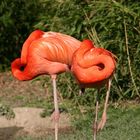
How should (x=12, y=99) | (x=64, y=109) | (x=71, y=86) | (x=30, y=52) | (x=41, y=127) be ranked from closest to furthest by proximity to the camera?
(x=30, y=52), (x=41, y=127), (x=64, y=109), (x=71, y=86), (x=12, y=99)

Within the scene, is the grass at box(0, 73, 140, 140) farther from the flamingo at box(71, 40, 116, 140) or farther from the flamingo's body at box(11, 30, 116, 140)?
the flamingo at box(71, 40, 116, 140)

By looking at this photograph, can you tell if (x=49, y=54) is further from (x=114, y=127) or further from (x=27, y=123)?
(x=27, y=123)

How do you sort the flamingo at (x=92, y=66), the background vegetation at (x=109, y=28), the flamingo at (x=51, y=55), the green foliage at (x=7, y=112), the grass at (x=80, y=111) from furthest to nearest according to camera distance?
the background vegetation at (x=109, y=28) → the green foliage at (x=7, y=112) → the grass at (x=80, y=111) → the flamingo at (x=51, y=55) → the flamingo at (x=92, y=66)

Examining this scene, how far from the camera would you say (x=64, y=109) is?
7.87 meters

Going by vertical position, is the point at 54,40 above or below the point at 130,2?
above

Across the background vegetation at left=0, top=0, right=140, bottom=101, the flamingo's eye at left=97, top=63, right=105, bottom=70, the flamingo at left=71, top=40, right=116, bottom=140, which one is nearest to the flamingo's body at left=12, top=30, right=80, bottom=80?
the flamingo at left=71, top=40, right=116, bottom=140

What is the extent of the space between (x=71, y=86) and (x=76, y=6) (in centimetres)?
118

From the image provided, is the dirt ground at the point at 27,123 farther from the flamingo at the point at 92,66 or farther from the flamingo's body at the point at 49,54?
the flamingo at the point at 92,66

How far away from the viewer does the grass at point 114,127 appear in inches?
256

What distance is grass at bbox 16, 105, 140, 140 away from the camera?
21.4 feet

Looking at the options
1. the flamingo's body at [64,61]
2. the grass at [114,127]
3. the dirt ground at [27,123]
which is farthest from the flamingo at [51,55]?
the dirt ground at [27,123]

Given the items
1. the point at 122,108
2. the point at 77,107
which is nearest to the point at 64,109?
the point at 77,107

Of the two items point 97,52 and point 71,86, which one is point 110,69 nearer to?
point 97,52

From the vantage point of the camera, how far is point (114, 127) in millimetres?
6973
